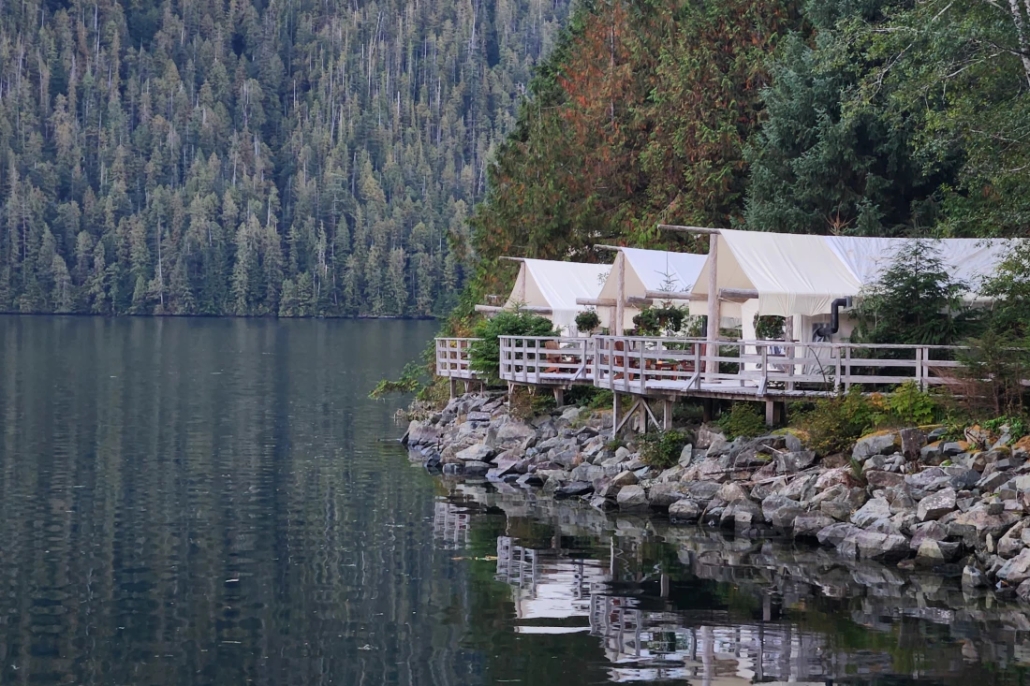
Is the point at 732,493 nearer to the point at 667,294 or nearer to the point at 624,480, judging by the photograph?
the point at 624,480

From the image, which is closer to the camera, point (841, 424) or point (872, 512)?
point (872, 512)

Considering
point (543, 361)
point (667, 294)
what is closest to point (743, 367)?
point (667, 294)

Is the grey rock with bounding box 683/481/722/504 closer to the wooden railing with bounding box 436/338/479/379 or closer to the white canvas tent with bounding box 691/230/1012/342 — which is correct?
the white canvas tent with bounding box 691/230/1012/342

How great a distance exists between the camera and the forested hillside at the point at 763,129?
1171 inches

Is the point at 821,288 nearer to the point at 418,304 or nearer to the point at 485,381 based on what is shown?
the point at 485,381

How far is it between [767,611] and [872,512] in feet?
15.2

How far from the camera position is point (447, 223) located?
196 meters

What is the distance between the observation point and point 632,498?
29438mm

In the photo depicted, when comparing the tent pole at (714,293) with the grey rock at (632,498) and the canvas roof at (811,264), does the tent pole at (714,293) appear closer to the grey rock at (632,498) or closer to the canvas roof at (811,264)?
the canvas roof at (811,264)

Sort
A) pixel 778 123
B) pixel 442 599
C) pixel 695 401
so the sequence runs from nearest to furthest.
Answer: pixel 442 599 → pixel 695 401 → pixel 778 123

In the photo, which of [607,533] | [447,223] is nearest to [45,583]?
[607,533]

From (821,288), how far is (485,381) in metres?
12.8

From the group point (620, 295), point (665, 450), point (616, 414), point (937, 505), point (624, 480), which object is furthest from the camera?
point (620, 295)

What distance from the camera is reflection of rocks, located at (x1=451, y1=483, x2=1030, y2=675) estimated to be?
59.4 feet
